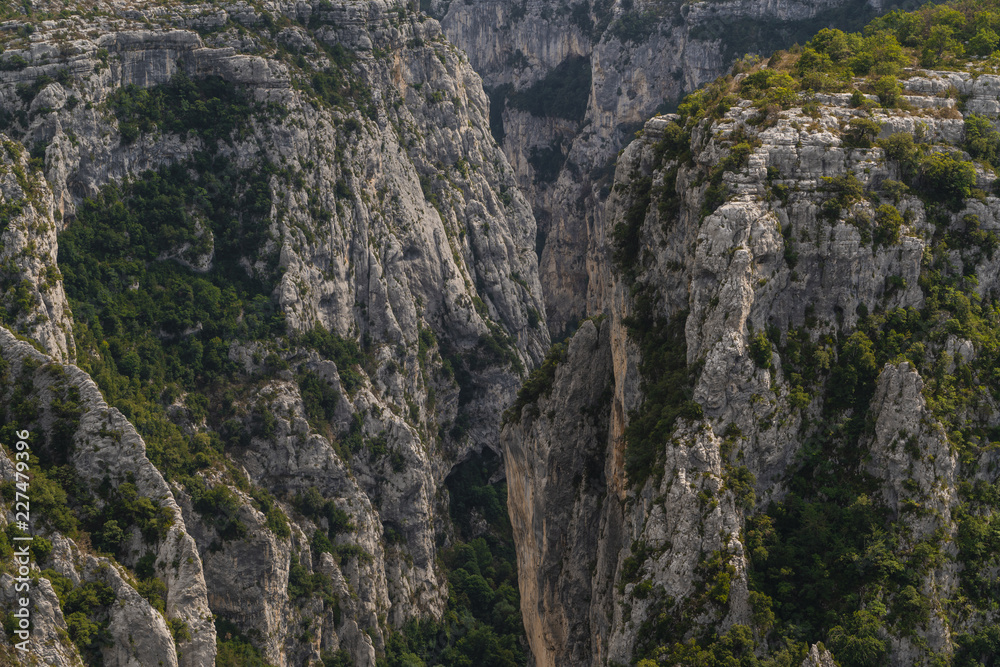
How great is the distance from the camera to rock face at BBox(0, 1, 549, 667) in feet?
236

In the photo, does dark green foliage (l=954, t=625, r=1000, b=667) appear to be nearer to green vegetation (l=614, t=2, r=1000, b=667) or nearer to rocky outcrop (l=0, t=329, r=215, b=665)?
green vegetation (l=614, t=2, r=1000, b=667)

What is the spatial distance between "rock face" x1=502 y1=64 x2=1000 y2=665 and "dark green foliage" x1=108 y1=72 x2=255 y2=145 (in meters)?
72.0

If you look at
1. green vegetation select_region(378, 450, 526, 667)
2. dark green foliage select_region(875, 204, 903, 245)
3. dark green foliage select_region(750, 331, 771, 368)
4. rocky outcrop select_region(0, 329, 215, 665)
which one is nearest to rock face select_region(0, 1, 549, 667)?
rocky outcrop select_region(0, 329, 215, 665)

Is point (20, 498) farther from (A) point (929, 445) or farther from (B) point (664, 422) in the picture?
(A) point (929, 445)

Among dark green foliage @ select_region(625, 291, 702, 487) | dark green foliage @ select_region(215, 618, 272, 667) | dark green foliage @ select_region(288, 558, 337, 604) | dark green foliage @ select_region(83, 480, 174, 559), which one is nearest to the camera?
dark green foliage @ select_region(625, 291, 702, 487)

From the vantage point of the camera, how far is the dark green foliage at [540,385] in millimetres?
79562

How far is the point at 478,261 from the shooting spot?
15638 centimetres

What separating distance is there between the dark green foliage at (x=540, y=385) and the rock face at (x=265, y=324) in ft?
100

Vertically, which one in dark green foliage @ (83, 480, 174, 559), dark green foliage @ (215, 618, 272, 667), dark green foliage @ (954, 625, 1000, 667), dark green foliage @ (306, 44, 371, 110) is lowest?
dark green foliage @ (215, 618, 272, 667)

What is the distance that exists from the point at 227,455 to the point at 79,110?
140 ft

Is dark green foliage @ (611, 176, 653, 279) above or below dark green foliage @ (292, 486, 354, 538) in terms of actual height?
above

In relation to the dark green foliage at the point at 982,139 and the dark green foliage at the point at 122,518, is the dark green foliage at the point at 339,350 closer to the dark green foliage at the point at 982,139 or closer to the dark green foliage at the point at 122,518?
the dark green foliage at the point at 122,518

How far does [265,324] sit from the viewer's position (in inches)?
4446

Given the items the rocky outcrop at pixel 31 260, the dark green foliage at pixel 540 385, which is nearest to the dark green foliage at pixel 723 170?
the dark green foliage at pixel 540 385
